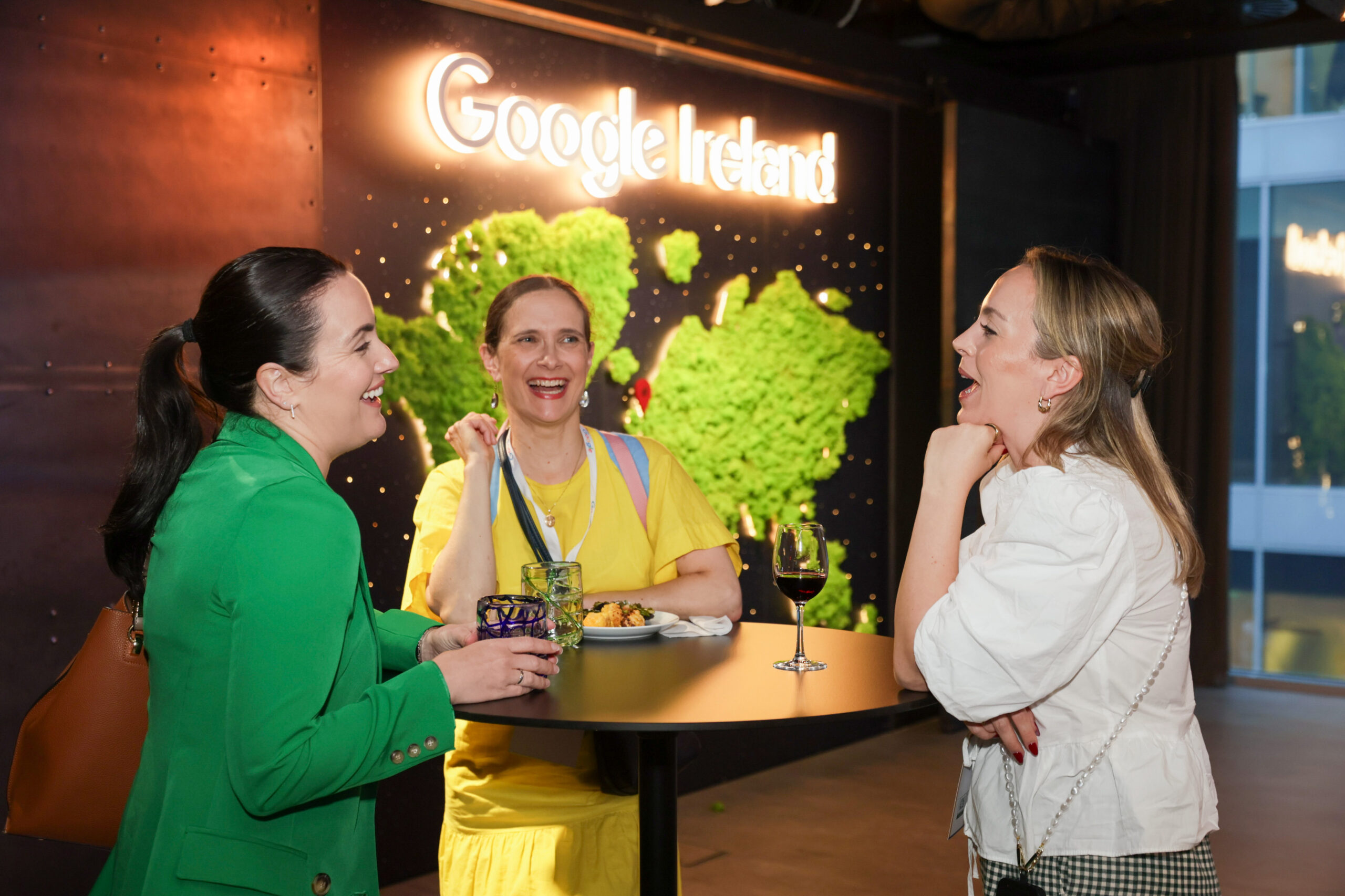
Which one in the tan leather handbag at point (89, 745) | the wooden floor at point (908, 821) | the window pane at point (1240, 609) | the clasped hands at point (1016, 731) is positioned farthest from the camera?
the window pane at point (1240, 609)

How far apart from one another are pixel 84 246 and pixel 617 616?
73.6 inches

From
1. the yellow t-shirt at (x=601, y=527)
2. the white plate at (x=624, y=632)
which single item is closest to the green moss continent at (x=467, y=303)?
the yellow t-shirt at (x=601, y=527)

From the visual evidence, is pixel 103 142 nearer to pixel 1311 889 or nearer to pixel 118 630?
pixel 118 630

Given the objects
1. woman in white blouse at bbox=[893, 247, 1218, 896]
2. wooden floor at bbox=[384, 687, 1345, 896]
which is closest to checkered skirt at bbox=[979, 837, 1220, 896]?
woman in white blouse at bbox=[893, 247, 1218, 896]

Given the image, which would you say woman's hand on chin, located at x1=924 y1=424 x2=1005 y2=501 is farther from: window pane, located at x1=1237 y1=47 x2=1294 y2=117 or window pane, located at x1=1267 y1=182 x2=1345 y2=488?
window pane, located at x1=1237 y1=47 x2=1294 y2=117

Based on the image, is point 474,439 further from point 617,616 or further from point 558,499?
point 617,616

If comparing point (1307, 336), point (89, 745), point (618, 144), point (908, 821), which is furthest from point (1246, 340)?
point (89, 745)

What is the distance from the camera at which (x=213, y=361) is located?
1.68m

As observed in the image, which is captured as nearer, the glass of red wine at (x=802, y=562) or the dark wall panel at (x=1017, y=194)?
the glass of red wine at (x=802, y=562)

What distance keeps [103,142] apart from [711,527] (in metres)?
1.94

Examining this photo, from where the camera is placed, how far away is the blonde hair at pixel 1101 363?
170 centimetres

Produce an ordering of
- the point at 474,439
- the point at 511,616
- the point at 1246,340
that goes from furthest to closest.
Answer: the point at 1246,340
the point at 474,439
the point at 511,616

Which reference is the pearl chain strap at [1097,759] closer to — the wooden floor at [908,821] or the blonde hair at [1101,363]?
the blonde hair at [1101,363]

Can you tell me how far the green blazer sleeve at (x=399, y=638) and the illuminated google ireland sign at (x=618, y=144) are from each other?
226 centimetres
